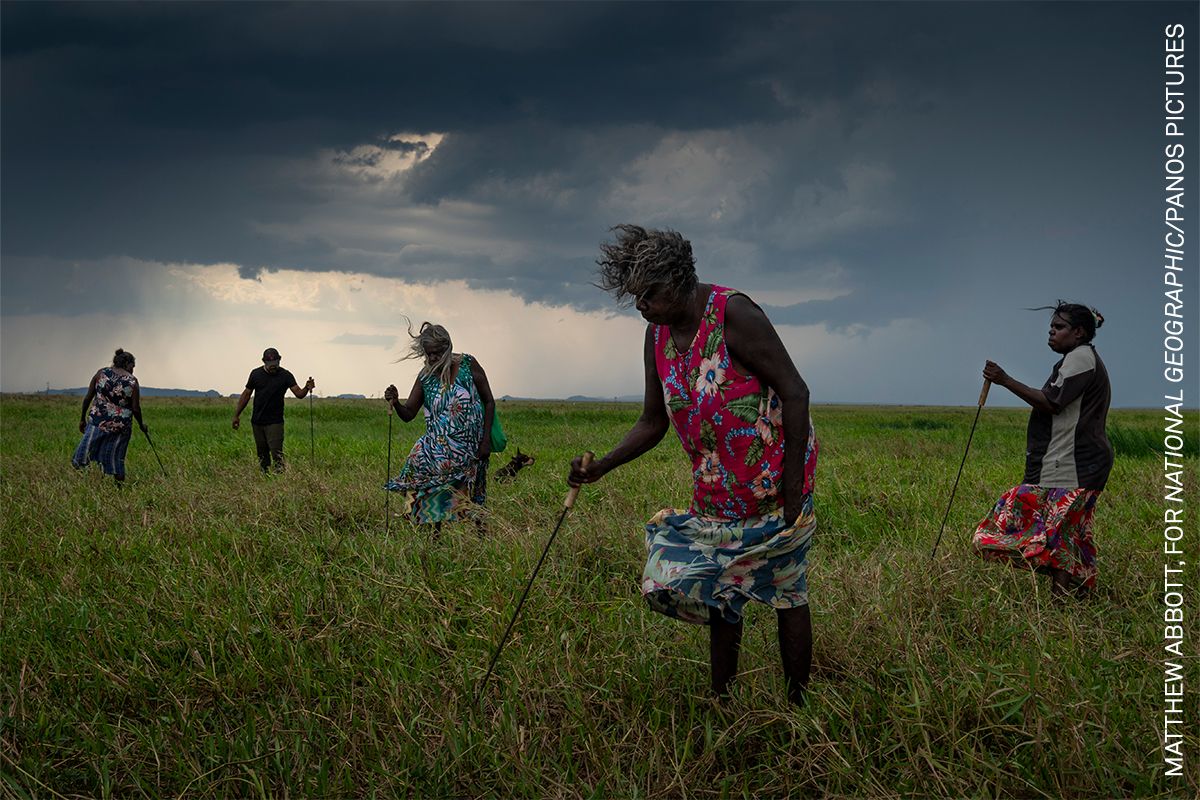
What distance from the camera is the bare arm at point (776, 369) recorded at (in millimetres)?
3070

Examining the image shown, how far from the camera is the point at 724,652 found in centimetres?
341

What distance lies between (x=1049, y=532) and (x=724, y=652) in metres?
2.75

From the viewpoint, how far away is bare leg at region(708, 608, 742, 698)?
3.40m

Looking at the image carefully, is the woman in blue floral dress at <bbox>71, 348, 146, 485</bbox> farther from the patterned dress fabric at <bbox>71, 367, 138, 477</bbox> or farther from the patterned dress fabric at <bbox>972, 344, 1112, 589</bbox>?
the patterned dress fabric at <bbox>972, 344, 1112, 589</bbox>

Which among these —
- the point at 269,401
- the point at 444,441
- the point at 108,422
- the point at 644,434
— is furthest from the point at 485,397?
the point at 108,422

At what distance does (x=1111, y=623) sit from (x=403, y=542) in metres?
4.34

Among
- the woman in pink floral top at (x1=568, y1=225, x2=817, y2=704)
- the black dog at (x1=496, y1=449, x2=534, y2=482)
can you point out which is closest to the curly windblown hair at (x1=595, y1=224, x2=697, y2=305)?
the woman in pink floral top at (x1=568, y1=225, x2=817, y2=704)

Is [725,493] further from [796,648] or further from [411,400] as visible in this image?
[411,400]

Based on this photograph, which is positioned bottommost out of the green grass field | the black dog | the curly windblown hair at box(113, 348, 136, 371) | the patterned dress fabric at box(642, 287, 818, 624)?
the green grass field

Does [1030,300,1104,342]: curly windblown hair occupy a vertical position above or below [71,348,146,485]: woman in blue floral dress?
above

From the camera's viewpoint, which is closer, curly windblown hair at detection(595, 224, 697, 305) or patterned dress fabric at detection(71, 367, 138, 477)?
curly windblown hair at detection(595, 224, 697, 305)

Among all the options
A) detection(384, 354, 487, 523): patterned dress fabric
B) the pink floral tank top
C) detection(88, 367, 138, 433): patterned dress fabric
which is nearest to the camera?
the pink floral tank top

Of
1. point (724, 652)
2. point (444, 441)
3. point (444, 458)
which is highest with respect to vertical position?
point (444, 441)

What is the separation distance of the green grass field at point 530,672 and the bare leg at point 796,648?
9 centimetres
